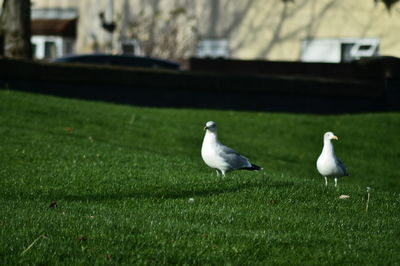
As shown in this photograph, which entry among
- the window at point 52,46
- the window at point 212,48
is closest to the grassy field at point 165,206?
the window at point 212,48

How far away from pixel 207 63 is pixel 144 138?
14170 mm

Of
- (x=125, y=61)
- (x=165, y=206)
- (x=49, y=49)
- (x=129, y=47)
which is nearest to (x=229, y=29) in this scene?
(x=129, y=47)

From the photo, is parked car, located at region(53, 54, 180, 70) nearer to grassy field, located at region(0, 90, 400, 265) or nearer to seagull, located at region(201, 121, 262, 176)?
grassy field, located at region(0, 90, 400, 265)

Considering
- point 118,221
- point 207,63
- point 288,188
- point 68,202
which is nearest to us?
point 118,221

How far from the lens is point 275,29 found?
38.2m

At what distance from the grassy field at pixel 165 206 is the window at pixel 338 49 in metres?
17.2

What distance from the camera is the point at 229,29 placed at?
40188 millimetres

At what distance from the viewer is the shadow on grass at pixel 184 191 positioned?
1014 cm

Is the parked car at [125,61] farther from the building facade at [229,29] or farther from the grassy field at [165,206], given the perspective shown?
the grassy field at [165,206]

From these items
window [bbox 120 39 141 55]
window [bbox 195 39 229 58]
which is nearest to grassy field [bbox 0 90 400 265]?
window [bbox 195 39 229 58]

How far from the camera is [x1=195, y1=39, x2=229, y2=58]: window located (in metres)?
40.6

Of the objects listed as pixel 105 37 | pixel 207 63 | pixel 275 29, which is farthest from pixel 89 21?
pixel 207 63

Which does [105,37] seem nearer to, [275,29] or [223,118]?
[275,29]

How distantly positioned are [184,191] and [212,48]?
31.0 meters
